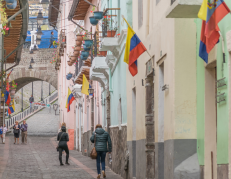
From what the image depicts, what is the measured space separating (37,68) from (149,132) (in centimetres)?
3572

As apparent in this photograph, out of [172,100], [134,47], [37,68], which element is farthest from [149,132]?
[37,68]

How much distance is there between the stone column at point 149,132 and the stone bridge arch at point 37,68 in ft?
114

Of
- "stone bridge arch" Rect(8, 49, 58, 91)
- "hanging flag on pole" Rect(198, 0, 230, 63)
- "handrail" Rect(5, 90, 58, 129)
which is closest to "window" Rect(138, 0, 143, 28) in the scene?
"hanging flag on pole" Rect(198, 0, 230, 63)

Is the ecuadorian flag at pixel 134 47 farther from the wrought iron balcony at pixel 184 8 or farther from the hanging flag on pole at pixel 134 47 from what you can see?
the wrought iron balcony at pixel 184 8

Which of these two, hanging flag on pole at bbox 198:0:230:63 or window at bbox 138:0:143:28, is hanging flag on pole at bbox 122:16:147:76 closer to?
window at bbox 138:0:143:28

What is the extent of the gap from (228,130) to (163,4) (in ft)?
11.9

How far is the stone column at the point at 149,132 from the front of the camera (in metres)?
10.7

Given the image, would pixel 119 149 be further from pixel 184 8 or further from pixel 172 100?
pixel 184 8

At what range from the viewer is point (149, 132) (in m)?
10.7

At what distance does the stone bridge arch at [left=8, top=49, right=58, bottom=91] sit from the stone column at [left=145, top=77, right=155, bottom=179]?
34826mm

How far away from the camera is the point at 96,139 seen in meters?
14.3

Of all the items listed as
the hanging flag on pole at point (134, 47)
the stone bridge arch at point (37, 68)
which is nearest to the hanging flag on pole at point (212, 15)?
the hanging flag on pole at point (134, 47)

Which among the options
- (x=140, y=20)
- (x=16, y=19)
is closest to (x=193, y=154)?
(x=140, y=20)

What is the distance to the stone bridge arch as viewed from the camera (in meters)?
44.8
